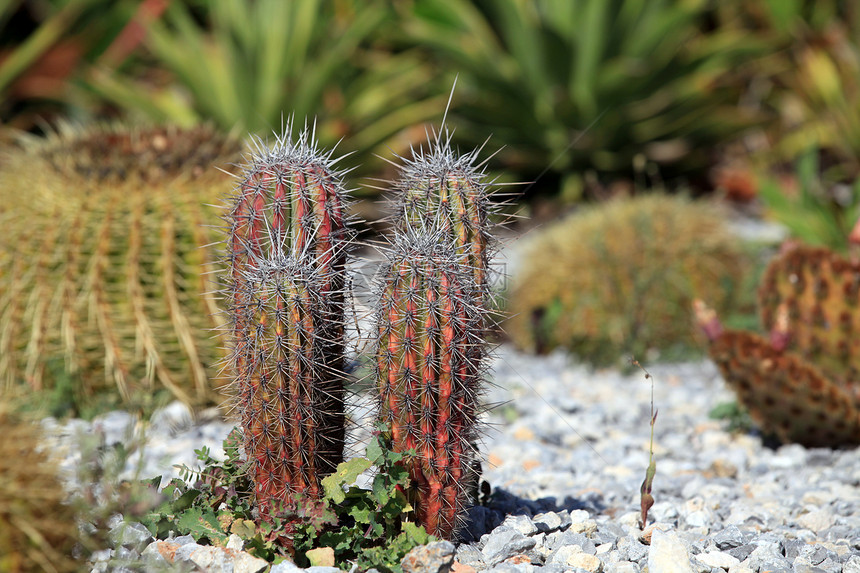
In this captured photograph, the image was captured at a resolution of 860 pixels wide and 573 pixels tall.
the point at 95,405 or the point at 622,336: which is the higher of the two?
the point at 622,336

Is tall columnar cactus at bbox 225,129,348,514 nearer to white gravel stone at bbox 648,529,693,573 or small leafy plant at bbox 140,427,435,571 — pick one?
small leafy plant at bbox 140,427,435,571

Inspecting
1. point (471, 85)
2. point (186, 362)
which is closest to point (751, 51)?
point (471, 85)

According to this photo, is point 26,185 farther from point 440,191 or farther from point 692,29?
point 692,29

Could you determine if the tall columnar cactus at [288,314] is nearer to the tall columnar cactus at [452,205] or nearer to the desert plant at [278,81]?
the tall columnar cactus at [452,205]

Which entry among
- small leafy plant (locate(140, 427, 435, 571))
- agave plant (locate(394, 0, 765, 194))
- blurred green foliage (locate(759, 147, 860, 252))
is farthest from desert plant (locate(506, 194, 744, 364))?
small leafy plant (locate(140, 427, 435, 571))

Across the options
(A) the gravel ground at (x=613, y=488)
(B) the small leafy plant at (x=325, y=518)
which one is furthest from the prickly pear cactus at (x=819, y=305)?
(B) the small leafy plant at (x=325, y=518)

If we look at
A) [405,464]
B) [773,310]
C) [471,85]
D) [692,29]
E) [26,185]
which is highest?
[692,29]
